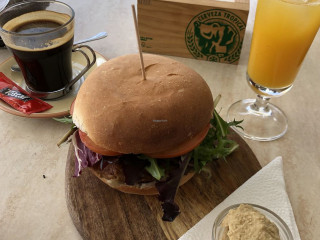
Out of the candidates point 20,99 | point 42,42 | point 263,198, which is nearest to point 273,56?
point 263,198

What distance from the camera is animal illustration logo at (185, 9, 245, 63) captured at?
154cm

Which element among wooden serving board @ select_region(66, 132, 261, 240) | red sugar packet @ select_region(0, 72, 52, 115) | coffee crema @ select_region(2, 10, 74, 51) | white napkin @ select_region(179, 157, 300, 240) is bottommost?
wooden serving board @ select_region(66, 132, 261, 240)

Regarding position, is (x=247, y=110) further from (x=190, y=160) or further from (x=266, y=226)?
(x=266, y=226)

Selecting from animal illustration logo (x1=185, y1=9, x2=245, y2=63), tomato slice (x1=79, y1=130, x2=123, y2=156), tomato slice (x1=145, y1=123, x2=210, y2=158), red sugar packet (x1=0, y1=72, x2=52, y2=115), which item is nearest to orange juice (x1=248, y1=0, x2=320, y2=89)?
animal illustration logo (x1=185, y1=9, x2=245, y2=63)

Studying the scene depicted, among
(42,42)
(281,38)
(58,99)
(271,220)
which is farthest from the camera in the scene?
(58,99)

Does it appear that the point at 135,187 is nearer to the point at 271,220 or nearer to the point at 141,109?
the point at 141,109

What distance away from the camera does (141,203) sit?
3.67 feet

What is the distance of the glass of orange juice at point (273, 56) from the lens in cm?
→ 111

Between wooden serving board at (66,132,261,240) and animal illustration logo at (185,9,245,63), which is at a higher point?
animal illustration logo at (185,9,245,63)

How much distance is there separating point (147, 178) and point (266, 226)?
0.38 metres

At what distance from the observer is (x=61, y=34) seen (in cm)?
133

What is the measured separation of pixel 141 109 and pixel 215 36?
0.81 metres

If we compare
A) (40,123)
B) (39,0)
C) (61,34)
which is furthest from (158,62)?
(39,0)

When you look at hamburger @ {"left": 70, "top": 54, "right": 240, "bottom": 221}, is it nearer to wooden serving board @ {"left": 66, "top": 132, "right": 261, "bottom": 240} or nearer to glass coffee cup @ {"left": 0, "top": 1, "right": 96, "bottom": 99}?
wooden serving board @ {"left": 66, "top": 132, "right": 261, "bottom": 240}
